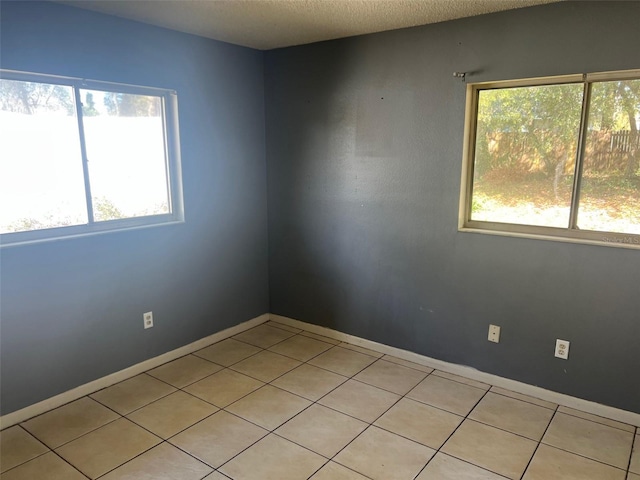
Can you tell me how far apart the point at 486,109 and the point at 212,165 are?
1.98m

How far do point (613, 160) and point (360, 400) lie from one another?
1999 mm

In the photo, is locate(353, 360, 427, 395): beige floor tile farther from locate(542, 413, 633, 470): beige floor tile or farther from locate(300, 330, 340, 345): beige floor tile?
locate(542, 413, 633, 470): beige floor tile

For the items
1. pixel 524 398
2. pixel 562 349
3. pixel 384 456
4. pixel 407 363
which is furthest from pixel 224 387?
pixel 562 349

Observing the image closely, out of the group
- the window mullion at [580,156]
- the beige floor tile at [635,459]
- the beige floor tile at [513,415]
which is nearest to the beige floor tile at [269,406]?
the beige floor tile at [513,415]

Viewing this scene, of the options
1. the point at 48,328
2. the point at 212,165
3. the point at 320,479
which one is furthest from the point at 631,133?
the point at 48,328

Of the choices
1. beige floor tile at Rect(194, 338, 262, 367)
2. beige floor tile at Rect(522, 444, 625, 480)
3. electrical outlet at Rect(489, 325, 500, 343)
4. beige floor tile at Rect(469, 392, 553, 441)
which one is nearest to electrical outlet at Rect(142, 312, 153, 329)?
beige floor tile at Rect(194, 338, 262, 367)

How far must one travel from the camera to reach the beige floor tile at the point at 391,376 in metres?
2.89

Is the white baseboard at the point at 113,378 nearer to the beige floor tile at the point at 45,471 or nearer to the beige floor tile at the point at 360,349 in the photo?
the beige floor tile at the point at 45,471

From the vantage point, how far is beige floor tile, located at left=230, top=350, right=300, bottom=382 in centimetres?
304

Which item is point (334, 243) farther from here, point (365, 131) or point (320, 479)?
point (320, 479)

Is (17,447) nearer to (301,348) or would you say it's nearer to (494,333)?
(301,348)

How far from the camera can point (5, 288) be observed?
2.35m

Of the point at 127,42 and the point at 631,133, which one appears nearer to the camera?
the point at 631,133

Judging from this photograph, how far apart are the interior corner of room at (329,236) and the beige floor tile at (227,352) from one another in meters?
0.15
